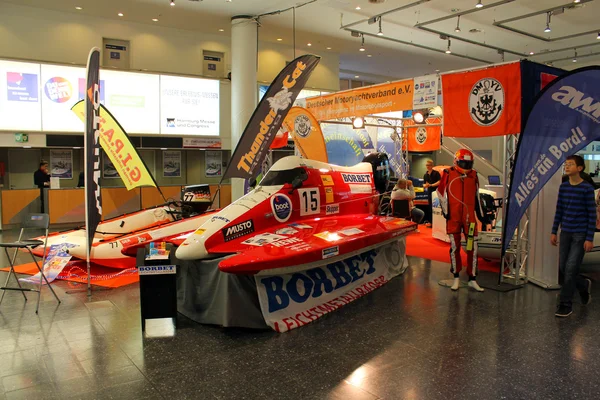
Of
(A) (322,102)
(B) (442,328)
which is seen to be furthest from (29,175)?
(B) (442,328)

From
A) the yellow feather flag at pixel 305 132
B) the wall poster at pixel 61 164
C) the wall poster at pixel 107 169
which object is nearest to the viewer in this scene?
the yellow feather flag at pixel 305 132

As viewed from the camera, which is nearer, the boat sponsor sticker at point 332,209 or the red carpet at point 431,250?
the boat sponsor sticker at point 332,209

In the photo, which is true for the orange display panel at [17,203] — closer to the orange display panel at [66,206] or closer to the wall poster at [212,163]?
the orange display panel at [66,206]

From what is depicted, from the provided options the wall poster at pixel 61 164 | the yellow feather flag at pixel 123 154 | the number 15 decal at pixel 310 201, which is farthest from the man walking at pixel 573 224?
the wall poster at pixel 61 164

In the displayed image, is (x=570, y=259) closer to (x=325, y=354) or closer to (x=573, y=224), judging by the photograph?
(x=573, y=224)

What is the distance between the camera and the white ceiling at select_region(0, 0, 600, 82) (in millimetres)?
10180

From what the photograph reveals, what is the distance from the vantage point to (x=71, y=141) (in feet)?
34.9

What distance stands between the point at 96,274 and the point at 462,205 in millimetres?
4528

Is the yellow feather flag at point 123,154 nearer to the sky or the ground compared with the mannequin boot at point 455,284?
nearer to the sky

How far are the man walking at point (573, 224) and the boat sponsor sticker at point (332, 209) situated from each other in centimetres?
227

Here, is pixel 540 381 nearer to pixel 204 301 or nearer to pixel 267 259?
pixel 267 259

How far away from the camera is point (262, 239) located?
425cm

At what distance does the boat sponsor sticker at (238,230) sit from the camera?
4.29 meters

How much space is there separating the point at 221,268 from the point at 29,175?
9843 mm
